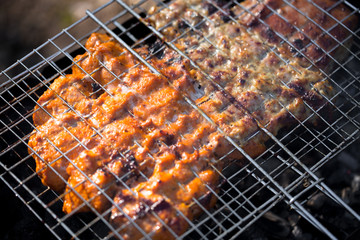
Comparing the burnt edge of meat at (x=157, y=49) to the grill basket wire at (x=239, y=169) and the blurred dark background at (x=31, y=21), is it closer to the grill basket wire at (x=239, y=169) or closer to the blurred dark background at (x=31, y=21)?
the grill basket wire at (x=239, y=169)

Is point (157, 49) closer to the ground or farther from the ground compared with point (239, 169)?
farther from the ground

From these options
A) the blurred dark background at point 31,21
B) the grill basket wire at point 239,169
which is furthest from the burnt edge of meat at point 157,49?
the blurred dark background at point 31,21

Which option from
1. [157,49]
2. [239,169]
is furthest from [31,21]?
[239,169]

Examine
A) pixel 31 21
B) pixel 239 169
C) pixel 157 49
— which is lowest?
pixel 239 169

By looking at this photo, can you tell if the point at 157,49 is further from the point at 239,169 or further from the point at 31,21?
the point at 31,21

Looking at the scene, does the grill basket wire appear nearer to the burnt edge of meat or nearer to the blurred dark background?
the burnt edge of meat

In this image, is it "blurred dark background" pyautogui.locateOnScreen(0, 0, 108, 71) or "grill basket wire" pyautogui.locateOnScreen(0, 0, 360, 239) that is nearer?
Answer: "grill basket wire" pyautogui.locateOnScreen(0, 0, 360, 239)

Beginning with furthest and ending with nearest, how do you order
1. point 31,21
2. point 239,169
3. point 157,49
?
point 31,21 → point 157,49 → point 239,169

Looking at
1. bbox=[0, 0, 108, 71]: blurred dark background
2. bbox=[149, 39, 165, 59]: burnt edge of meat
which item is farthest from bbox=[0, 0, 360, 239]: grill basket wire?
bbox=[0, 0, 108, 71]: blurred dark background

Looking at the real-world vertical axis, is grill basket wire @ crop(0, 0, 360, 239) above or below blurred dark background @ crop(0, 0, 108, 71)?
below

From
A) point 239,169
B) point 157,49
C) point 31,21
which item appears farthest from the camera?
point 31,21

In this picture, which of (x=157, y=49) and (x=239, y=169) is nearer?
(x=239, y=169)
